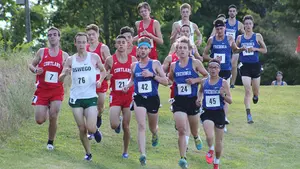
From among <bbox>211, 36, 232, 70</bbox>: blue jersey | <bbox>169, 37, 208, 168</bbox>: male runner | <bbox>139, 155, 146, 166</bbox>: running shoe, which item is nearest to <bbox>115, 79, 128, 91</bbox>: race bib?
<bbox>169, 37, 208, 168</bbox>: male runner

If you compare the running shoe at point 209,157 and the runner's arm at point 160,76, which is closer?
the runner's arm at point 160,76

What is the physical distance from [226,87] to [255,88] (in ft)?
14.7

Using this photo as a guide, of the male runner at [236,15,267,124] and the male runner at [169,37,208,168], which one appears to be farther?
the male runner at [236,15,267,124]

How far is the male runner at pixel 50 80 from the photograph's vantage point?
12.1m

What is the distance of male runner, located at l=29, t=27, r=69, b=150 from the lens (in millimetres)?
12094

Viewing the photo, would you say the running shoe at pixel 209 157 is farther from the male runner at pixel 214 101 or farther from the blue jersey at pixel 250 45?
the blue jersey at pixel 250 45

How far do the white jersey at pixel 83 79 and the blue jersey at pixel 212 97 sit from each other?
1.88m

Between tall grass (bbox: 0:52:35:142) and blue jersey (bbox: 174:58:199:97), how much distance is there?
3.60 metres

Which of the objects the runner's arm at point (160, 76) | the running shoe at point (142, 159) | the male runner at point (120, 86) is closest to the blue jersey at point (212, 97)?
the runner's arm at point (160, 76)

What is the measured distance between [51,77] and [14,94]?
3.23m

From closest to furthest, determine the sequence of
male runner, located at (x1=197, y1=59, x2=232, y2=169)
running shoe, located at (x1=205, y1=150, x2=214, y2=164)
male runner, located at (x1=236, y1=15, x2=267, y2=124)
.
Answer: male runner, located at (x1=197, y1=59, x2=232, y2=169)
running shoe, located at (x1=205, y1=150, x2=214, y2=164)
male runner, located at (x1=236, y1=15, x2=267, y2=124)

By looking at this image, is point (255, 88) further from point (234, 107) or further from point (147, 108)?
point (147, 108)

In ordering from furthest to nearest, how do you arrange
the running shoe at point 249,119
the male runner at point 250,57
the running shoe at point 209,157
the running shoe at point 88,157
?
the running shoe at point 249,119
the male runner at point 250,57
the running shoe at point 209,157
the running shoe at point 88,157

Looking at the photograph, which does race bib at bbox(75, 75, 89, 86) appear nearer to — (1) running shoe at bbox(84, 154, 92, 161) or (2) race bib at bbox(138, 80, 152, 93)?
(2) race bib at bbox(138, 80, 152, 93)
